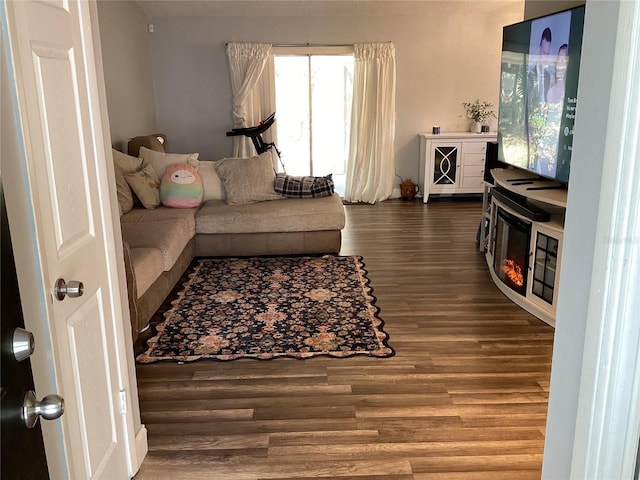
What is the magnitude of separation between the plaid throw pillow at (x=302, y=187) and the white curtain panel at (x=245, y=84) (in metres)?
2.18

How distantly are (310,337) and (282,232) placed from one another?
1.72 m

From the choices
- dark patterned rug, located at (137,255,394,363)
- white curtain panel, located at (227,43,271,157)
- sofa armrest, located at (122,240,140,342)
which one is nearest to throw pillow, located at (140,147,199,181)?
dark patterned rug, located at (137,255,394,363)

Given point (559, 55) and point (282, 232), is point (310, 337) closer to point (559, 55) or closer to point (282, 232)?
point (282, 232)

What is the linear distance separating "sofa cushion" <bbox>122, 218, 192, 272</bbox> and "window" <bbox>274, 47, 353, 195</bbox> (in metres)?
3.55

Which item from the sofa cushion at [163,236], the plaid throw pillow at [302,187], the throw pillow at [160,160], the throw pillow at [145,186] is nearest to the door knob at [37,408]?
the sofa cushion at [163,236]

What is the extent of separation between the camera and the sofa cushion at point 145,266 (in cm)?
322

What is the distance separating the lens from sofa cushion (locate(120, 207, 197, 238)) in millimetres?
4512

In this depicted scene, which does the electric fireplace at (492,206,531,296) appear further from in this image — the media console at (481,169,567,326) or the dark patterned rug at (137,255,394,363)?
the dark patterned rug at (137,255,394,363)

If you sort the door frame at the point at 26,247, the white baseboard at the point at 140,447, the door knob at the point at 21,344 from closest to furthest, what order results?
1. the door knob at the point at 21,344
2. the door frame at the point at 26,247
3. the white baseboard at the point at 140,447

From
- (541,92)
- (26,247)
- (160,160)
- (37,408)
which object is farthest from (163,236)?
(37,408)

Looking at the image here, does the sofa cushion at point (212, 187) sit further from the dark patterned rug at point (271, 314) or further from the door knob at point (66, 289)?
the door knob at point (66, 289)

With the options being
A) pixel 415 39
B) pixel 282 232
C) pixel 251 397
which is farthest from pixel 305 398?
pixel 415 39

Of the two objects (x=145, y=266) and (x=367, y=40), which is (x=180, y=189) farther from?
(x=367, y=40)

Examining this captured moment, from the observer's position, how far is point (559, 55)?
11.4ft
